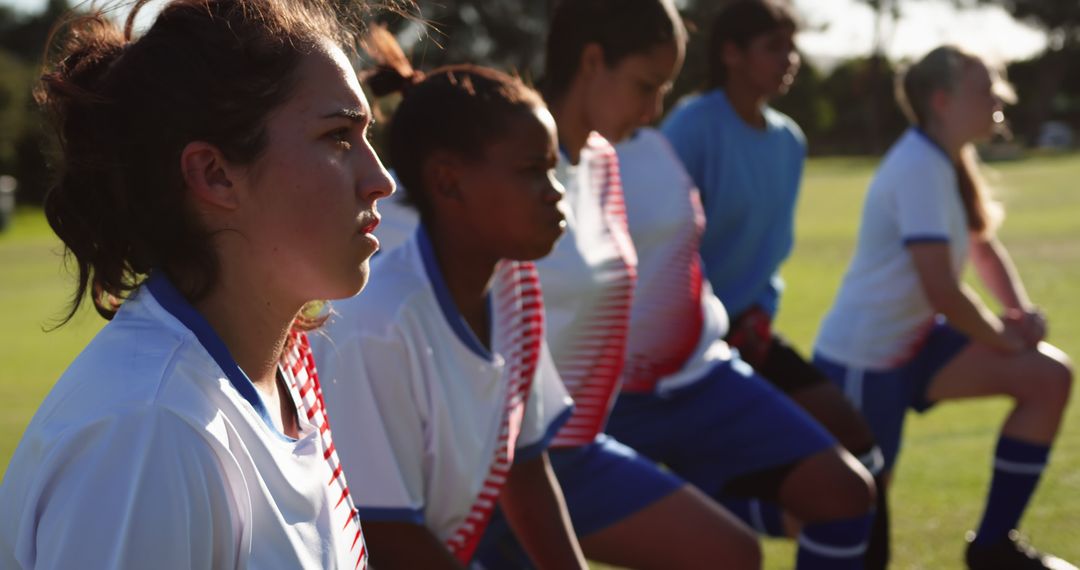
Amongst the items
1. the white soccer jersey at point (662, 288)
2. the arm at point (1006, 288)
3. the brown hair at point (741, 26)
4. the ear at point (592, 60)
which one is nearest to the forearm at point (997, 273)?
the arm at point (1006, 288)

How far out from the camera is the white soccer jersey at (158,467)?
1559 millimetres

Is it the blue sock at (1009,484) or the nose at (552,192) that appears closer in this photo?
the nose at (552,192)

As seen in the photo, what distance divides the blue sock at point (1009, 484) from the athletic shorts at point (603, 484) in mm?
1732

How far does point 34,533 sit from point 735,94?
4375 mm

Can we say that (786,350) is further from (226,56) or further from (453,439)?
(226,56)

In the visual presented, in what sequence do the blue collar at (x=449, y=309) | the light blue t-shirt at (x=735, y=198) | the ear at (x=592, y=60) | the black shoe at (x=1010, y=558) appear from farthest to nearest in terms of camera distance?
the light blue t-shirt at (x=735, y=198), the black shoe at (x=1010, y=558), the ear at (x=592, y=60), the blue collar at (x=449, y=309)

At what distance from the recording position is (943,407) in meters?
7.98

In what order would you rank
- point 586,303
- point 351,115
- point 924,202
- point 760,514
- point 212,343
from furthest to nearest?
1. point 924,202
2. point 760,514
3. point 586,303
4. point 351,115
5. point 212,343

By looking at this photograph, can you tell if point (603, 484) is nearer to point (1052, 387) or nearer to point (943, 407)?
point (1052, 387)

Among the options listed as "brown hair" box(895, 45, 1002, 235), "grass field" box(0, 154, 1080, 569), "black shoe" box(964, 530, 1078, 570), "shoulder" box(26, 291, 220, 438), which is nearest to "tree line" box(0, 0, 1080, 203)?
"grass field" box(0, 154, 1080, 569)

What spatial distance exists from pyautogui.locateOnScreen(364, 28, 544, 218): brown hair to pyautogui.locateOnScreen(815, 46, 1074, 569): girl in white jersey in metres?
2.39

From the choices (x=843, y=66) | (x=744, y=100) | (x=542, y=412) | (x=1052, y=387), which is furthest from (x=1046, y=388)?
(x=843, y=66)

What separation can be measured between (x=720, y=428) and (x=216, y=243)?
279 cm

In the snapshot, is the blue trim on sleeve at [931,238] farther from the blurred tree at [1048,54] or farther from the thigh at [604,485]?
the blurred tree at [1048,54]
